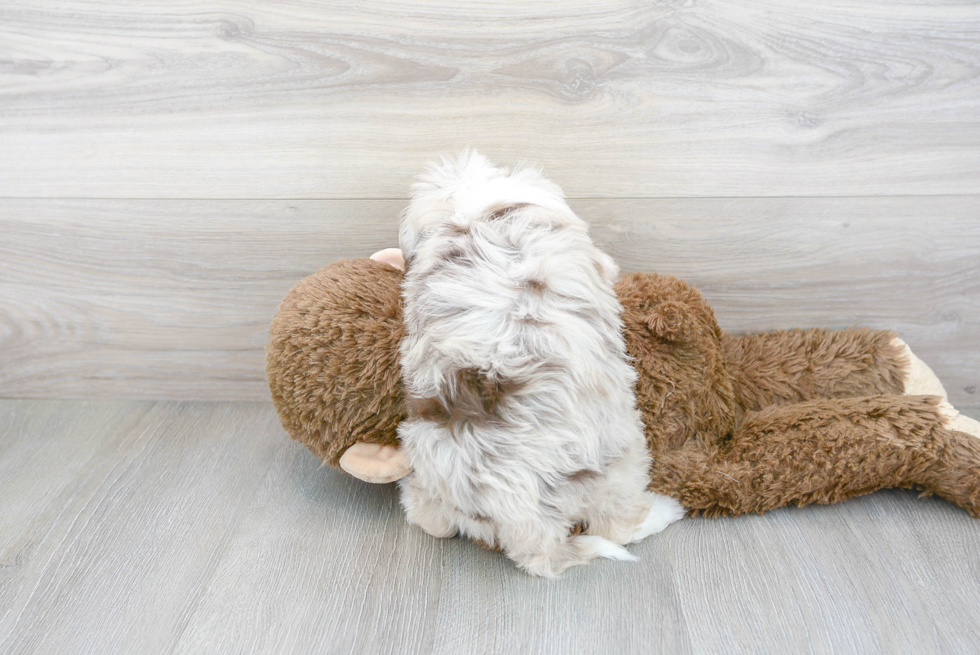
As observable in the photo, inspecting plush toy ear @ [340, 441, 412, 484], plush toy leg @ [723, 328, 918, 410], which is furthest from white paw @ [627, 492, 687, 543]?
plush toy ear @ [340, 441, 412, 484]

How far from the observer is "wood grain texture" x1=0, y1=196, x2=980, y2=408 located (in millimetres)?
942

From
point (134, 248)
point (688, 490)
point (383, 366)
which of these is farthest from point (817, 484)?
point (134, 248)

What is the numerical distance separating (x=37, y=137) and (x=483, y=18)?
663 millimetres

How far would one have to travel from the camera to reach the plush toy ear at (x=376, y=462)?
0.75 m

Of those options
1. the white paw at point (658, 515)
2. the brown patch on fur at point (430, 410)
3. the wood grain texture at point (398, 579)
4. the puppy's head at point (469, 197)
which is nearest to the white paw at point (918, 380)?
the wood grain texture at point (398, 579)

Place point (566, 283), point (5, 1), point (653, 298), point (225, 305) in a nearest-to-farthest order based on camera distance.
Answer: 1. point (566, 283)
2. point (653, 298)
3. point (5, 1)
4. point (225, 305)

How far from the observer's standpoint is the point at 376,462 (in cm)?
76

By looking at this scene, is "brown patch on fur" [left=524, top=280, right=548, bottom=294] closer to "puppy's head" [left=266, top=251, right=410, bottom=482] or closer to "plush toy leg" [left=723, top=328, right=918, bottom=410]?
"puppy's head" [left=266, top=251, right=410, bottom=482]

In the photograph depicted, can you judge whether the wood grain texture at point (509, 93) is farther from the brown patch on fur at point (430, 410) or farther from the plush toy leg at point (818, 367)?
the brown patch on fur at point (430, 410)

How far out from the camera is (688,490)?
0.80 m

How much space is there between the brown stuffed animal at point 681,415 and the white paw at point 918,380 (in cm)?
8

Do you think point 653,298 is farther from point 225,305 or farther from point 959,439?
point 225,305

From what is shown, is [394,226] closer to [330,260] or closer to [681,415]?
[330,260]

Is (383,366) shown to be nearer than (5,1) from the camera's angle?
Yes
